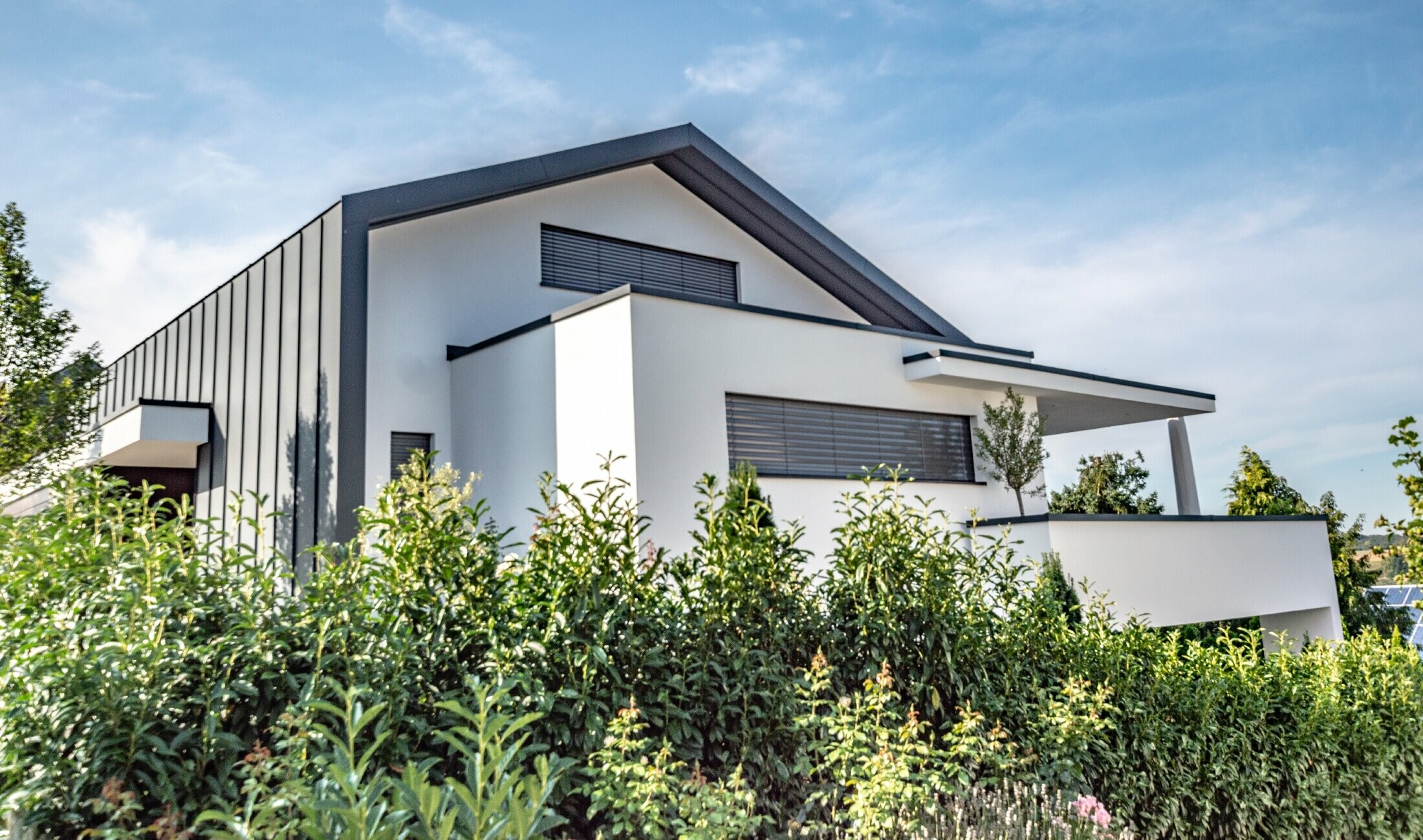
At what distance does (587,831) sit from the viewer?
12.0 feet

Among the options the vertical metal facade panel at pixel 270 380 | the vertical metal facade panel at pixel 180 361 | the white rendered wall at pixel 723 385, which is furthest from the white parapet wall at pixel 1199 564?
the vertical metal facade panel at pixel 180 361

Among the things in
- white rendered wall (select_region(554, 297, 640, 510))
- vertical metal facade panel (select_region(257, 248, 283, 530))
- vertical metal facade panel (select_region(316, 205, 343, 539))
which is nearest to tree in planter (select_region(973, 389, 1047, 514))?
white rendered wall (select_region(554, 297, 640, 510))

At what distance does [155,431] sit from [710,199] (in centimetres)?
815

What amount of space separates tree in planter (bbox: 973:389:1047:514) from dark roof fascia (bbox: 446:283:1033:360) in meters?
0.84

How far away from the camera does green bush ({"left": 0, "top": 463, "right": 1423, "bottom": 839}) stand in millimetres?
2766

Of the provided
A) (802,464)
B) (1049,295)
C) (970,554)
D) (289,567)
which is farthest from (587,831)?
(1049,295)

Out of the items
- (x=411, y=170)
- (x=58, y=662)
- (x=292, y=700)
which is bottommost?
(x=292, y=700)

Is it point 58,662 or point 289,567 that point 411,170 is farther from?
point 58,662

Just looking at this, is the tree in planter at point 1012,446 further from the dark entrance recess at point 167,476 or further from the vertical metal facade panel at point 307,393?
the dark entrance recess at point 167,476

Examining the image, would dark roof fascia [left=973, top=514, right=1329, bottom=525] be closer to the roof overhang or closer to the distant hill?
the distant hill

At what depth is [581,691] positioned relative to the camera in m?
3.71

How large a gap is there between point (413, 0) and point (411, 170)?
2010 millimetres

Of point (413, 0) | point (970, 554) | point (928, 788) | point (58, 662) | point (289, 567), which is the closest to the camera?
point (58, 662)

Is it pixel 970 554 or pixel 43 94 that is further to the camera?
pixel 43 94
